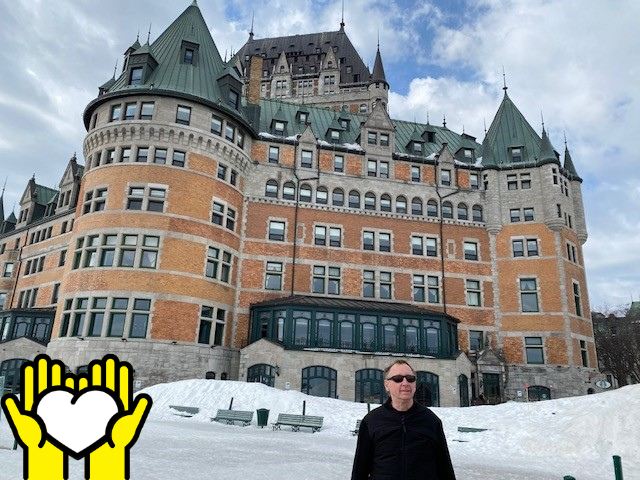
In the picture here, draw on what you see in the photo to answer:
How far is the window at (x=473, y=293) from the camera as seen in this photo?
38.4 meters

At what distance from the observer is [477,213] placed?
134 ft

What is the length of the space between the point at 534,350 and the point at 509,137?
61.8 ft

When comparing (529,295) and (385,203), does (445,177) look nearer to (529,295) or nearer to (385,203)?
(385,203)

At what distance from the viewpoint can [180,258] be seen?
3111cm

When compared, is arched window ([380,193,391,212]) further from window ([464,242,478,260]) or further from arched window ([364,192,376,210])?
window ([464,242,478,260])

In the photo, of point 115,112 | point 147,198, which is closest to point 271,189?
point 147,198

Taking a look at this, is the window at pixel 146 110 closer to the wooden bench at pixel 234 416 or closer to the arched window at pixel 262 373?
the arched window at pixel 262 373

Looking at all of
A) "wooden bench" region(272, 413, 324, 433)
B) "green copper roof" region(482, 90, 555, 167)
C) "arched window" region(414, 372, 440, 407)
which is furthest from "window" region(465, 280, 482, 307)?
"wooden bench" region(272, 413, 324, 433)

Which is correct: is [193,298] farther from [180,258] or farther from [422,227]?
[422,227]

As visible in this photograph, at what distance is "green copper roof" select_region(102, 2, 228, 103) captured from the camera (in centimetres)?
3406

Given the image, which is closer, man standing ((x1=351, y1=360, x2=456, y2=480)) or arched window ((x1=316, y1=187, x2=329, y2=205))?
man standing ((x1=351, y1=360, x2=456, y2=480))

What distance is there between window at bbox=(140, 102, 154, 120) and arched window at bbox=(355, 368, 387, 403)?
21726mm

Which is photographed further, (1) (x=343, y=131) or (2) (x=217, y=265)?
(1) (x=343, y=131)

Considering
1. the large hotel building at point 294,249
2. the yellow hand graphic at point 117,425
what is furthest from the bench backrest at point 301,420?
the yellow hand graphic at point 117,425
